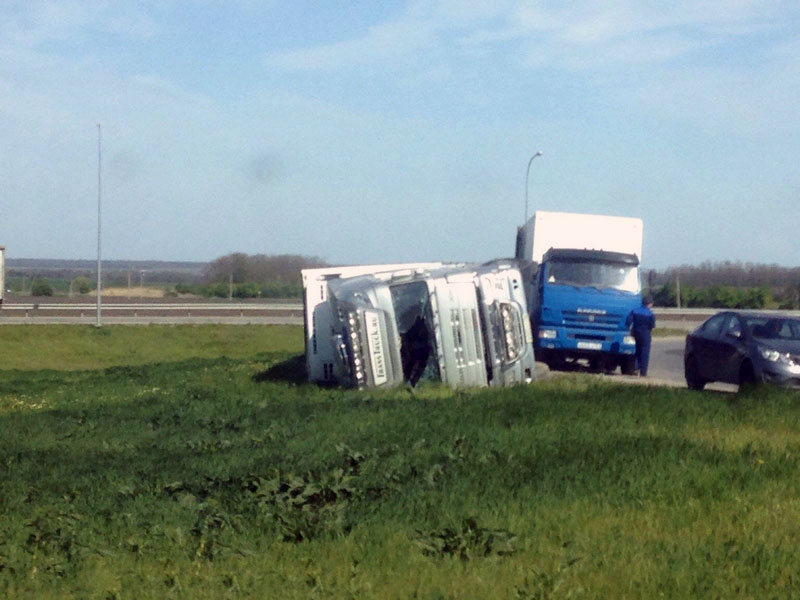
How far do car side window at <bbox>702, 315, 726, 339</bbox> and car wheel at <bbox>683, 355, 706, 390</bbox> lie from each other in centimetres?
59

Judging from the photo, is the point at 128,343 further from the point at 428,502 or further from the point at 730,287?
the point at 730,287

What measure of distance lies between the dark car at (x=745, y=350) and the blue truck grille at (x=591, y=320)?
4.68 meters

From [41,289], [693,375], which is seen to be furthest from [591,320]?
[41,289]

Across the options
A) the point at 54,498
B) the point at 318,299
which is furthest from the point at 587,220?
the point at 54,498

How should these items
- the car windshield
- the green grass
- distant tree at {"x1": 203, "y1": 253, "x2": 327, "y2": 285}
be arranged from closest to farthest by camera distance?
the car windshield, the green grass, distant tree at {"x1": 203, "y1": 253, "x2": 327, "y2": 285}

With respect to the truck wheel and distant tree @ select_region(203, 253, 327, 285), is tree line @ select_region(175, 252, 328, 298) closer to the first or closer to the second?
distant tree @ select_region(203, 253, 327, 285)

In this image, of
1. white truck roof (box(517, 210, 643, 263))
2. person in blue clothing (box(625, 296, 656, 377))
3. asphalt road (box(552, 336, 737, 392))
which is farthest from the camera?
white truck roof (box(517, 210, 643, 263))

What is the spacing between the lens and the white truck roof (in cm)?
2577

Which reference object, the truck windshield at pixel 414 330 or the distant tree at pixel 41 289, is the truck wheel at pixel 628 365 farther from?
the distant tree at pixel 41 289

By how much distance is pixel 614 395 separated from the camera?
13484 millimetres

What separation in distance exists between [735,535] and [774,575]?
34.2 inches

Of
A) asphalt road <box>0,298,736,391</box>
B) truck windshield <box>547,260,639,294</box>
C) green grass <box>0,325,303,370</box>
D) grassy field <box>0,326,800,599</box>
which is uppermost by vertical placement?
truck windshield <box>547,260,639,294</box>

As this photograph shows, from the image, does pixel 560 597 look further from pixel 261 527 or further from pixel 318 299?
pixel 318 299

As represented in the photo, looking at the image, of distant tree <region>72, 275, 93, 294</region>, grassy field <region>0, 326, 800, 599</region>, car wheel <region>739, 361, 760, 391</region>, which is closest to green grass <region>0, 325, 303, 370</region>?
car wheel <region>739, 361, 760, 391</region>
